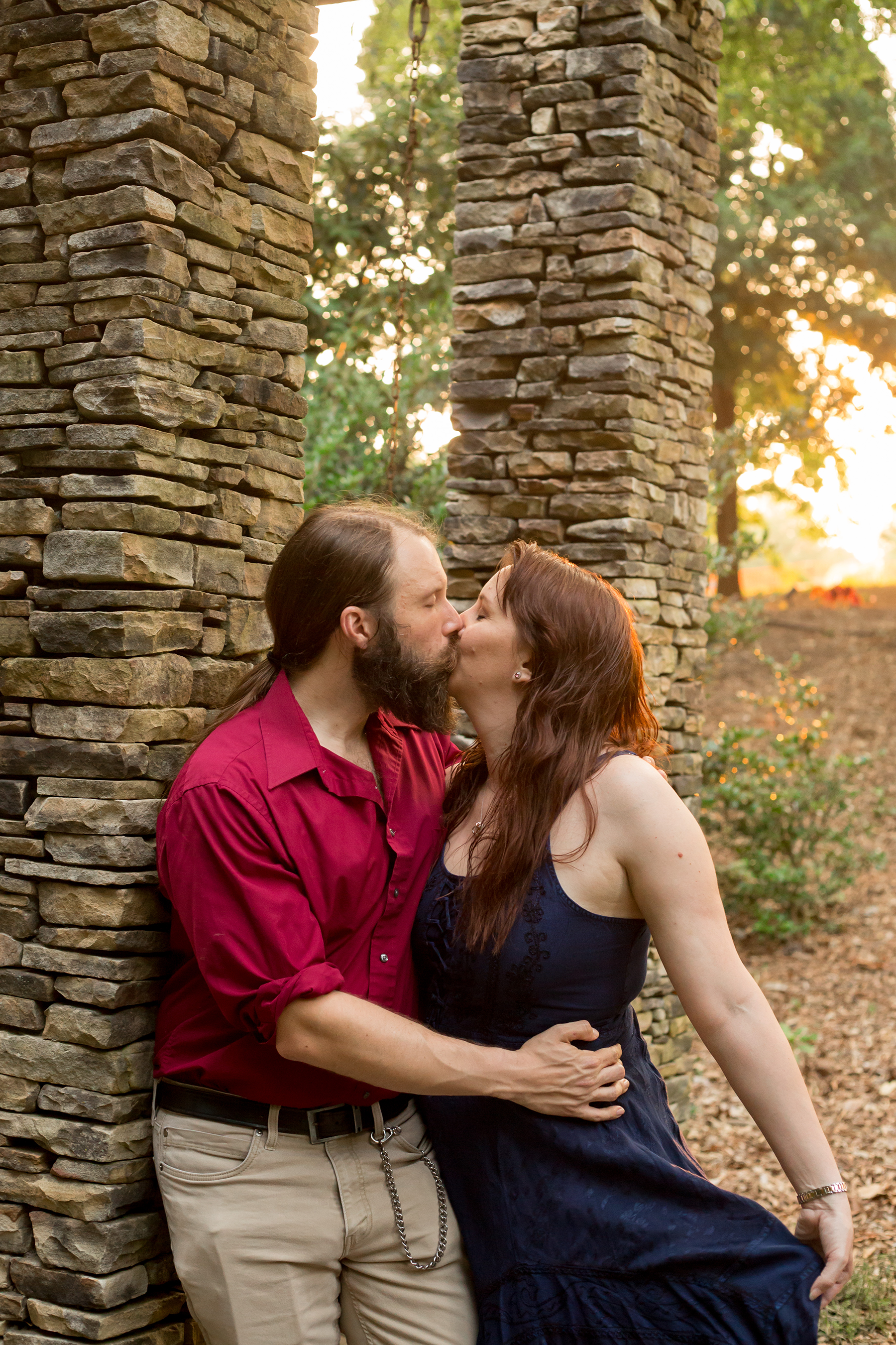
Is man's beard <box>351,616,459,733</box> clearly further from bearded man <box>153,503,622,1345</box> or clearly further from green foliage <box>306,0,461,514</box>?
green foliage <box>306,0,461,514</box>

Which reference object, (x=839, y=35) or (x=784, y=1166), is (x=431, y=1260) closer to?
(x=784, y=1166)

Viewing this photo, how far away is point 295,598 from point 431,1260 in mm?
1354

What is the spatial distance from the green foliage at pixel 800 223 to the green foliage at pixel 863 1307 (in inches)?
319

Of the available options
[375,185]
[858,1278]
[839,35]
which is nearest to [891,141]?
[839,35]

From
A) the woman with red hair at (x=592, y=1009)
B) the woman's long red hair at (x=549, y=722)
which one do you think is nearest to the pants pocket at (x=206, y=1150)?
the woman with red hair at (x=592, y=1009)

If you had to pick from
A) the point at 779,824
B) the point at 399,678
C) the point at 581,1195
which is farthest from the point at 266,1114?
the point at 779,824

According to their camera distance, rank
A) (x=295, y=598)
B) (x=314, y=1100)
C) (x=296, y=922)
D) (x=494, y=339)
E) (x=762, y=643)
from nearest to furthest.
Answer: (x=296, y=922) → (x=314, y=1100) → (x=295, y=598) → (x=494, y=339) → (x=762, y=643)

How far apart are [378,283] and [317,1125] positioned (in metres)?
8.00

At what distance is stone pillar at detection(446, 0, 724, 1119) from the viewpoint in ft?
15.7

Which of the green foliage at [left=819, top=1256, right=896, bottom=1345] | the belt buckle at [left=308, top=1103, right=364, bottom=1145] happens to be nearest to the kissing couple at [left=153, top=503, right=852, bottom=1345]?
the belt buckle at [left=308, top=1103, right=364, bottom=1145]

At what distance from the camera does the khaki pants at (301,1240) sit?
2.37 metres

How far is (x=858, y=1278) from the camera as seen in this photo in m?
4.38

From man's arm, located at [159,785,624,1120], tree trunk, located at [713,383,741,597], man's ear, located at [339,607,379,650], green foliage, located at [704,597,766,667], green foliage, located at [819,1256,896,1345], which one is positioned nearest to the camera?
man's arm, located at [159,785,624,1120]

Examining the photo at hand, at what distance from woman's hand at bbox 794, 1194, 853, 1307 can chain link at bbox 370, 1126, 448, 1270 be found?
70cm
